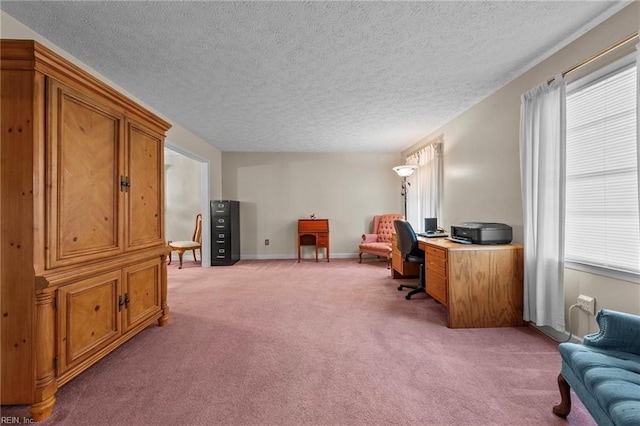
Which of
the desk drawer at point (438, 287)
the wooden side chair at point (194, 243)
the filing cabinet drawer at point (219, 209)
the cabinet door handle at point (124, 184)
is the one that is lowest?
the desk drawer at point (438, 287)

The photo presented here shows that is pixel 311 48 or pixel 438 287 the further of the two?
pixel 438 287

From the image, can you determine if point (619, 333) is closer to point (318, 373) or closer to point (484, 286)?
point (484, 286)

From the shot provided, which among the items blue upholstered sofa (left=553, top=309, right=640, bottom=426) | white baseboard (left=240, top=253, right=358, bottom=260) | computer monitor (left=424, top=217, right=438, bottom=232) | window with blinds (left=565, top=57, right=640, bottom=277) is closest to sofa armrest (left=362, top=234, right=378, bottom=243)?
white baseboard (left=240, top=253, right=358, bottom=260)

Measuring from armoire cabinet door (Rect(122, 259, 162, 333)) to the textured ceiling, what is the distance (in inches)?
70.0

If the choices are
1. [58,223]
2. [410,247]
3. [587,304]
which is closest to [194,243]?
[58,223]

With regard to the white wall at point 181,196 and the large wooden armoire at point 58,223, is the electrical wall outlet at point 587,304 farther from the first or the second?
the white wall at point 181,196

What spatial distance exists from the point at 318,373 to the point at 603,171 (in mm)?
2476

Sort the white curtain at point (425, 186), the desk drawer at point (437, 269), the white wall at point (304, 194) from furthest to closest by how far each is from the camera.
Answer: the white wall at point (304, 194)
the white curtain at point (425, 186)
the desk drawer at point (437, 269)

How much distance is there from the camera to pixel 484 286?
2.49 metres

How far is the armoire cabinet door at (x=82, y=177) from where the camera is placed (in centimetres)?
151

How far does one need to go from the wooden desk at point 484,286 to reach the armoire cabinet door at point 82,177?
110 inches

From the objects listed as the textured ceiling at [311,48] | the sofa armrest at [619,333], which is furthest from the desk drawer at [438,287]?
the textured ceiling at [311,48]

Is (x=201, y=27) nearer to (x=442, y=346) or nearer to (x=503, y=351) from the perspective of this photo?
(x=442, y=346)

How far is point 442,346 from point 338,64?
100 inches
